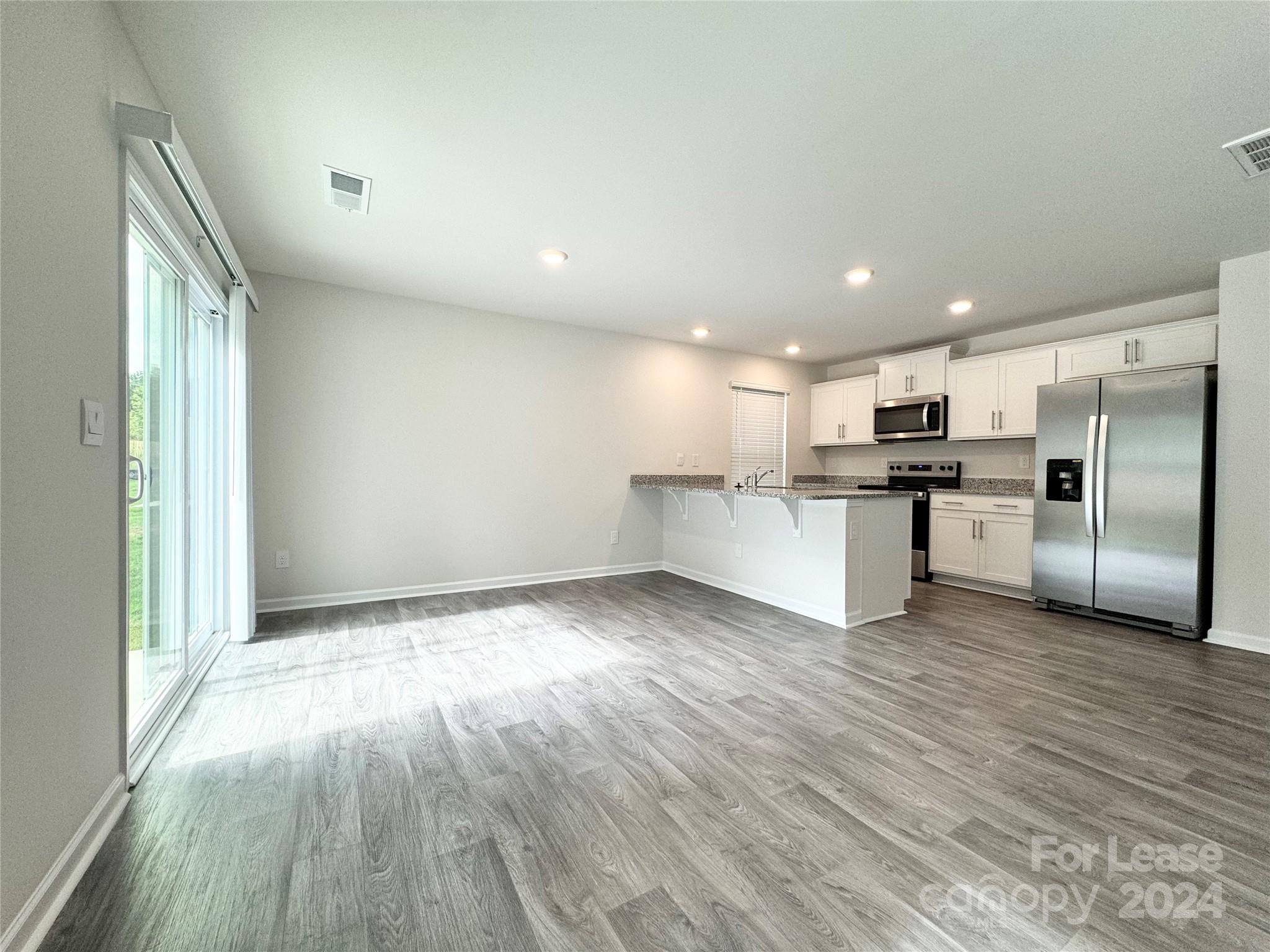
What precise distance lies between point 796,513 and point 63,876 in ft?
12.8

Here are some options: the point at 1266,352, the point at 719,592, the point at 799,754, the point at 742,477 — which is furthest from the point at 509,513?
the point at 1266,352

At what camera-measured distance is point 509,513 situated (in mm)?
4785

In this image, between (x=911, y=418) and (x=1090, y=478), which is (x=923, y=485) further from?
(x=1090, y=478)

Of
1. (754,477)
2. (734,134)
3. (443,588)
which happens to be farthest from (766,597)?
(734,134)

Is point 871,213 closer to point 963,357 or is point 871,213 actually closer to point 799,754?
point 799,754

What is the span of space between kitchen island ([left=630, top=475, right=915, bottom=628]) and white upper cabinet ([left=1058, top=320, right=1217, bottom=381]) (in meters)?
2.08

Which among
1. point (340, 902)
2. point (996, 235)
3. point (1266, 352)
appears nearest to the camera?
point (340, 902)

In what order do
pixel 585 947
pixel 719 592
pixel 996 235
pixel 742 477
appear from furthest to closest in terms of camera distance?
pixel 742 477 < pixel 719 592 < pixel 996 235 < pixel 585 947

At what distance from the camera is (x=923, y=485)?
5699 mm

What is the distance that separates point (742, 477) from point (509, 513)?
299cm

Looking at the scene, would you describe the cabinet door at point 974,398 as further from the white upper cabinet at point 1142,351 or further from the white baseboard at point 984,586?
the white baseboard at point 984,586

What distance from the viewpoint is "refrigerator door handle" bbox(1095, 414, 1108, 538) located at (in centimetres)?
383

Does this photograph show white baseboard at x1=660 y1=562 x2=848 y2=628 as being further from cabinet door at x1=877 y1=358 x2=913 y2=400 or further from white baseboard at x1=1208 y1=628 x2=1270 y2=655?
cabinet door at x1=877 y1=358 x2=913 y2=400

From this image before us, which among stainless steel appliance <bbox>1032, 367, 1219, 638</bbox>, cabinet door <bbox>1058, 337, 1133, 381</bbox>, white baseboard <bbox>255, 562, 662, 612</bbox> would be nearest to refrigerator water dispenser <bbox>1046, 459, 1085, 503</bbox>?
stainless steel appliance <bbox>1032, 367, 1219, 638</bbox>
